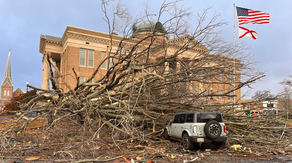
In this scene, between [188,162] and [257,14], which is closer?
[188,162]

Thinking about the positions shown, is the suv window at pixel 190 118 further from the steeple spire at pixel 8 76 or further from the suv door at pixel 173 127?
the steeple spire at pixel 8 76

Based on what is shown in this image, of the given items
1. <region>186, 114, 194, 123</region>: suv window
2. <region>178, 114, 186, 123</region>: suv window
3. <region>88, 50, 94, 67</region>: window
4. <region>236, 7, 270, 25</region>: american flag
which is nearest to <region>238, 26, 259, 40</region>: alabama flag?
<region>236, 7, 270, 25</region>: american flag

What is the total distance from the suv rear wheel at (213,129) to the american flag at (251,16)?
29.1 feet

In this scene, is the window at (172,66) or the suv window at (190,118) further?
the window at (172,66)

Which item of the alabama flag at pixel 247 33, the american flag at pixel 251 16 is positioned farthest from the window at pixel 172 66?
the alabama flag at pixel 247 33

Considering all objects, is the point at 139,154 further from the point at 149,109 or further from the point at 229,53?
the point at 229,53

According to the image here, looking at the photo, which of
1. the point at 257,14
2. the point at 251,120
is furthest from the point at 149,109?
the point at 257,14

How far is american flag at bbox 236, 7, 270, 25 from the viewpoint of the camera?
42.9 feet

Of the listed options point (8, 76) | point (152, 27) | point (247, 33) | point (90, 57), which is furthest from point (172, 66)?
point (8, 76)

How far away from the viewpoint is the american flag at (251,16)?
13.1 metres

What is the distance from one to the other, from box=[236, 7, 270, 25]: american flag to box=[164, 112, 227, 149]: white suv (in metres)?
8.42

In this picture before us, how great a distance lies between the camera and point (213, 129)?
759cm

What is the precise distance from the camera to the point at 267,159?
6.83 metres

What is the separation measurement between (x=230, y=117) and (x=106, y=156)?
6.42 m
